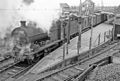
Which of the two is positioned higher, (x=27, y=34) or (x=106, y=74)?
(x=27, y=34)

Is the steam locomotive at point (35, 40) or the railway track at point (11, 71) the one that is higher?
the steam locomotive at point (35, 40)

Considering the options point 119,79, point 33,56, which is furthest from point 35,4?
point 119,79

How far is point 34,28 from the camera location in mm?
11227

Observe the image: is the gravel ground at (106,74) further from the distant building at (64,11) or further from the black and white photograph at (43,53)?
the distant building at (64,11)

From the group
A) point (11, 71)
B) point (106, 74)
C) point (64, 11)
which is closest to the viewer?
point (106, 74)

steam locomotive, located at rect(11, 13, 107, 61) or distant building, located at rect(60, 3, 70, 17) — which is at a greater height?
distant building, located at rect(60, 3, 70, 17)

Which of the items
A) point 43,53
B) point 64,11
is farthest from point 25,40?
point 64,11

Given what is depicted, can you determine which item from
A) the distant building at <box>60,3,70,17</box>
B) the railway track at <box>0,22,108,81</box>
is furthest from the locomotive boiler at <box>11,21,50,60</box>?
the distant building at <box>60,3,70,17</box>

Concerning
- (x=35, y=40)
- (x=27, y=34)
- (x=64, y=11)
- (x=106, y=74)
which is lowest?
(x=106, y=74)

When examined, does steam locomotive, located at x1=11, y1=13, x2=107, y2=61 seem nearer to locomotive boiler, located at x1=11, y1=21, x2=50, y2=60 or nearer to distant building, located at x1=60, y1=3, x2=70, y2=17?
locomotive boiler, located at x1=11, y1=21, x2=50, y2=60

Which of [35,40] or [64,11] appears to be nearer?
[35,40]

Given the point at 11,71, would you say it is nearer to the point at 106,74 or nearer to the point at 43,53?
the point at 43,53

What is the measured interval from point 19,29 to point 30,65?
2346mm

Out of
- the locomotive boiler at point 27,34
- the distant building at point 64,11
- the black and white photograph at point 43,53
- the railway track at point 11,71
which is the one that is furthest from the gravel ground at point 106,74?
the distant building at point 64,11
